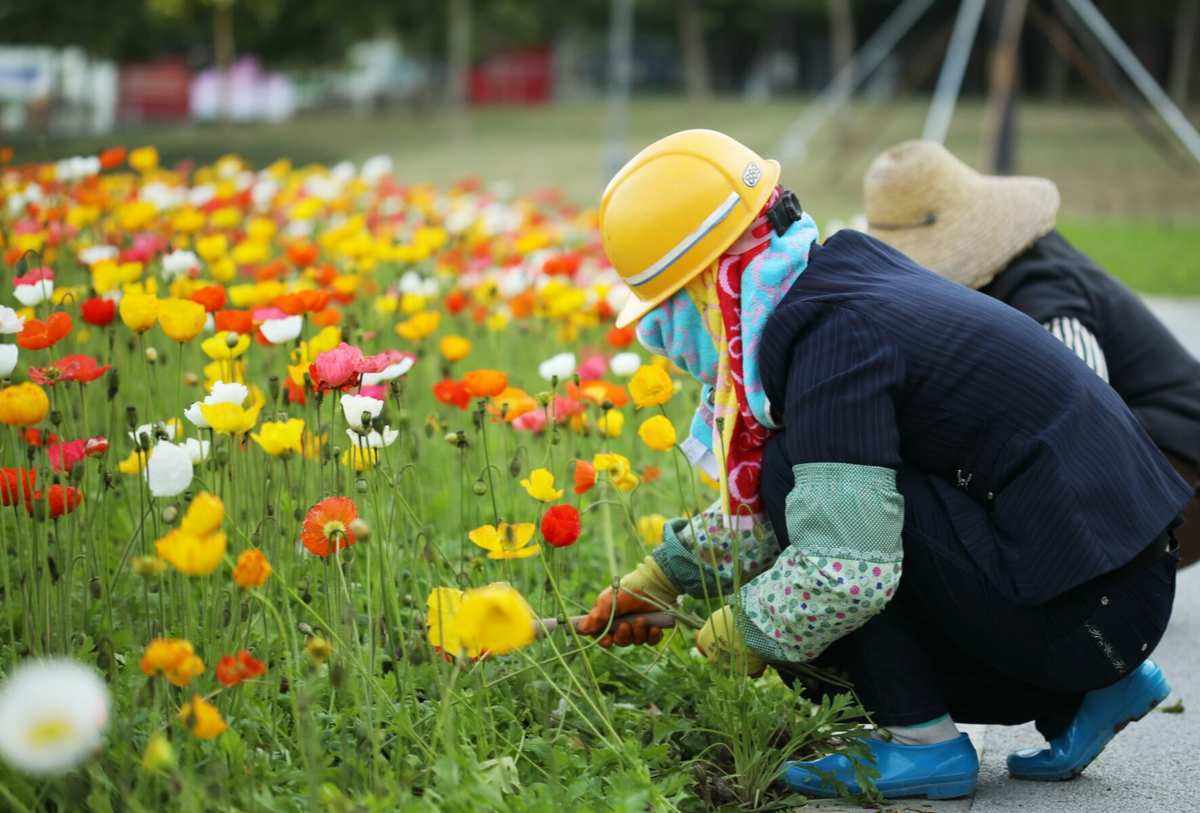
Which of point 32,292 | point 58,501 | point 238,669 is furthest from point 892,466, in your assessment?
point 32,292

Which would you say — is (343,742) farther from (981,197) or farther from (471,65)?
(471,65)

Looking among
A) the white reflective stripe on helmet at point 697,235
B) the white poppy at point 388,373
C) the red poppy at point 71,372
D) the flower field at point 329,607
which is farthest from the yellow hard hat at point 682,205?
the red poppy at point 71,372

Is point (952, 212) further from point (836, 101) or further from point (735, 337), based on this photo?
point (836, 101)

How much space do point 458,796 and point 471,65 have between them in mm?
45511

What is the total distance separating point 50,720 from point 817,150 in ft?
69.9

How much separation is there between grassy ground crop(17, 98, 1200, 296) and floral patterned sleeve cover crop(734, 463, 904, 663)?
3.69 meters

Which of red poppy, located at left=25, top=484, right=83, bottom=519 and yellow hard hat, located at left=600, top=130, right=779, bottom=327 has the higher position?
yellow hard hat, located at left=600, top=130, right=779, bottom=327

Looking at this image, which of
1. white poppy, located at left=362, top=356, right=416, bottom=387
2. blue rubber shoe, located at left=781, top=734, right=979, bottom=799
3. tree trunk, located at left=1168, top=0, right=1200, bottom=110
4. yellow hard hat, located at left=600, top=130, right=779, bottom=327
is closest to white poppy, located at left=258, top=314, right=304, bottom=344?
white poppy, located at left=362, top=356, right=416, bottom=387

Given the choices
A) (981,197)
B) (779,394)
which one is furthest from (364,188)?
(779,394)

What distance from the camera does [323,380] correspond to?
2336 millimetres

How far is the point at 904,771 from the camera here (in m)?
2.37

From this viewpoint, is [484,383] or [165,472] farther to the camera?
[484,383]

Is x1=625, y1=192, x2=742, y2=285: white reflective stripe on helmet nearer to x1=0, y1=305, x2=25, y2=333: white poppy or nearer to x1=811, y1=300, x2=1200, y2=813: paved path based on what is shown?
x1=811, y1=300, x2=1200, y2=813: paved path

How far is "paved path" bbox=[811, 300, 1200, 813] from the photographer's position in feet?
7.97
